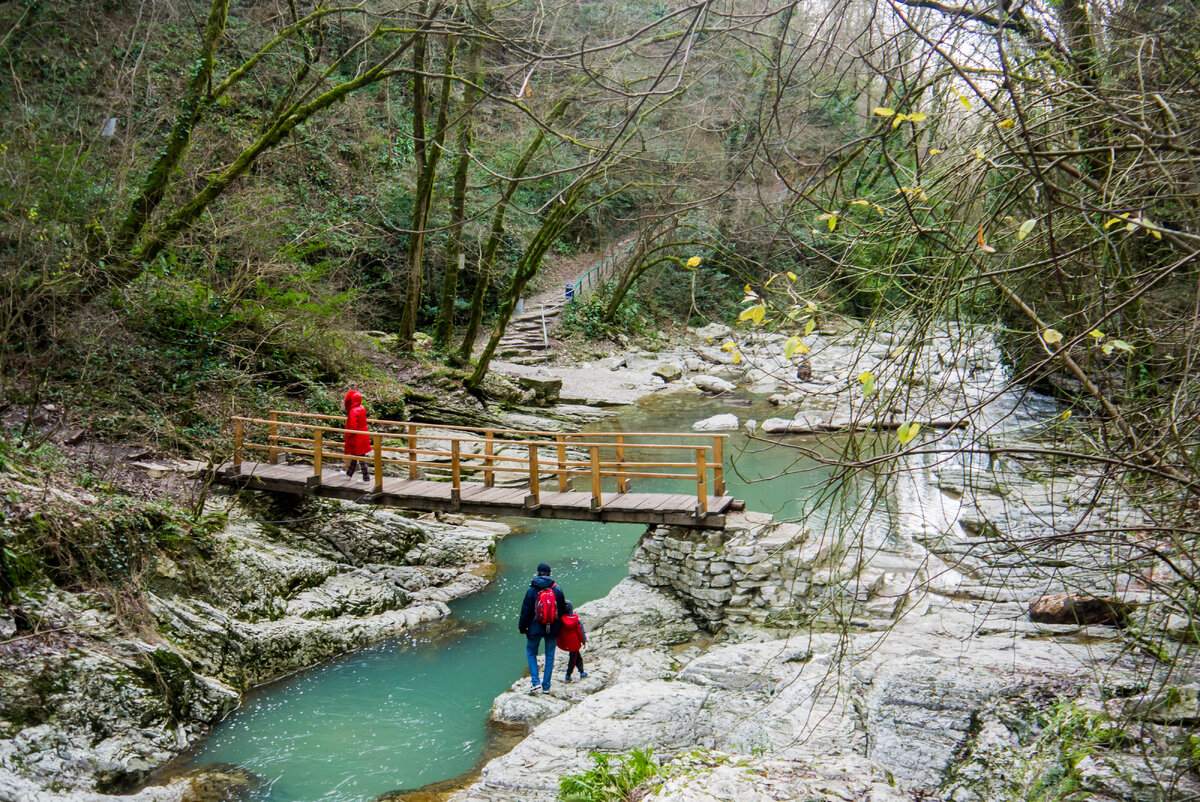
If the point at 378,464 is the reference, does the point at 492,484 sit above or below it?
below

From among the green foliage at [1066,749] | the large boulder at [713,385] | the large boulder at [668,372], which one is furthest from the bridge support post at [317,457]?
the large boulder at [668,372]

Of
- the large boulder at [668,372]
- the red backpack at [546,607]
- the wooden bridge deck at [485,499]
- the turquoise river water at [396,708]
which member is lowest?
the turquoise river water at [396,708]

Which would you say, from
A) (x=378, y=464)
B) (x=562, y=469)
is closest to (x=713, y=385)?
(x=562, y=469)

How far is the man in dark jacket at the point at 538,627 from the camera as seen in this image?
7199 mm

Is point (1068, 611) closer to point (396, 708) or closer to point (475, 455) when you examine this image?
point (396, 708)

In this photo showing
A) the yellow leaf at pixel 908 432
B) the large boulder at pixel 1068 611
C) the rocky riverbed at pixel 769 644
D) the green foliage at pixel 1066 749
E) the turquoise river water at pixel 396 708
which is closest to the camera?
the yellow leaf at pixel 908 432

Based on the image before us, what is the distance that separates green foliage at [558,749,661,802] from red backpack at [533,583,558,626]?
6.71ft

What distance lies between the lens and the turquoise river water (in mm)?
6199

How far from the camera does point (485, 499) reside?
9195 mm

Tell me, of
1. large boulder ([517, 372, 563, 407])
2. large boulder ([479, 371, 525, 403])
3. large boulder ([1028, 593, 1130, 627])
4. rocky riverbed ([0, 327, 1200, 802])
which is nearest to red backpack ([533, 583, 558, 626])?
rocky riverbed ([0, 327, 1200, 802])

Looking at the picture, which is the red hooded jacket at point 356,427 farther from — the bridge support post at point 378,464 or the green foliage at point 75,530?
the green foliage at point 75,530

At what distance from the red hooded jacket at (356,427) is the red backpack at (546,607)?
3.86 meters

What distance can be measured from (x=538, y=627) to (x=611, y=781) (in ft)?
7.89

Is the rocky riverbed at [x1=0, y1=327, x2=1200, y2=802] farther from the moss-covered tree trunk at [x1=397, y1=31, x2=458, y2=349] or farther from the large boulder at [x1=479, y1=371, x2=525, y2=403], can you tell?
the moss-covered tree trunk at [x1=397, y1=31, x2=458, y2=349]
